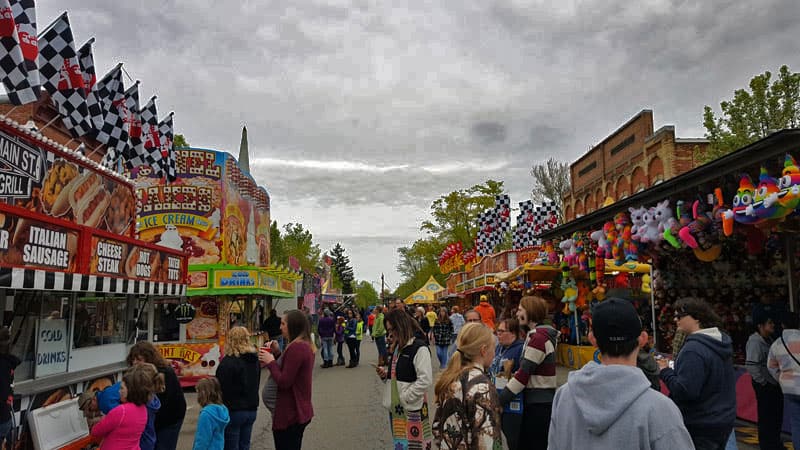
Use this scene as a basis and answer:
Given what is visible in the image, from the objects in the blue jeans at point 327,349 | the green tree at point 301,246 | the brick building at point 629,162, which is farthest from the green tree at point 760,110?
the green tree at point 301,246

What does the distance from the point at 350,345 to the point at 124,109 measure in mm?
9741

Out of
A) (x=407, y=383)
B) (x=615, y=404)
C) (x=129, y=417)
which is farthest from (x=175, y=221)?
(x=615, y=404)

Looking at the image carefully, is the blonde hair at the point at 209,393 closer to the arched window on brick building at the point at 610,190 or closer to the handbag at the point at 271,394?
the handbag at the point at 271,394

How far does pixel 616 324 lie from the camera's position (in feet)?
7.00

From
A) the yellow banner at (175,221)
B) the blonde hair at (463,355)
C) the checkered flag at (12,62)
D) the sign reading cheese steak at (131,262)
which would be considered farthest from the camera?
the yellow banner at (175,221)

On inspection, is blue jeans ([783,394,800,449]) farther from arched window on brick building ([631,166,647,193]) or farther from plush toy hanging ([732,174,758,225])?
arched window on brick building ([631,166,647,193])

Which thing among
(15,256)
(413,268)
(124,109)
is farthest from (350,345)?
(413,268)

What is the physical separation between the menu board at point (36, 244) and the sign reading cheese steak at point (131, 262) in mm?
420

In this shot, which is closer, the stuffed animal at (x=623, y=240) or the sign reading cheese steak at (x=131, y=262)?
the sign reading cheese steak at (x=131, y=262)

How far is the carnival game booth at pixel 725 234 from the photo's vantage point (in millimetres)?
6172

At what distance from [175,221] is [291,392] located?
11.8 metres

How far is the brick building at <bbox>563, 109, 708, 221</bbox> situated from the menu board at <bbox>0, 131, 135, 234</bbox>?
16672mm

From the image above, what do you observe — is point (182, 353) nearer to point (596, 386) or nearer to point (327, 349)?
point (327, 349)

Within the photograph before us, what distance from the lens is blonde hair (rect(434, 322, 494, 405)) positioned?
3.19m
